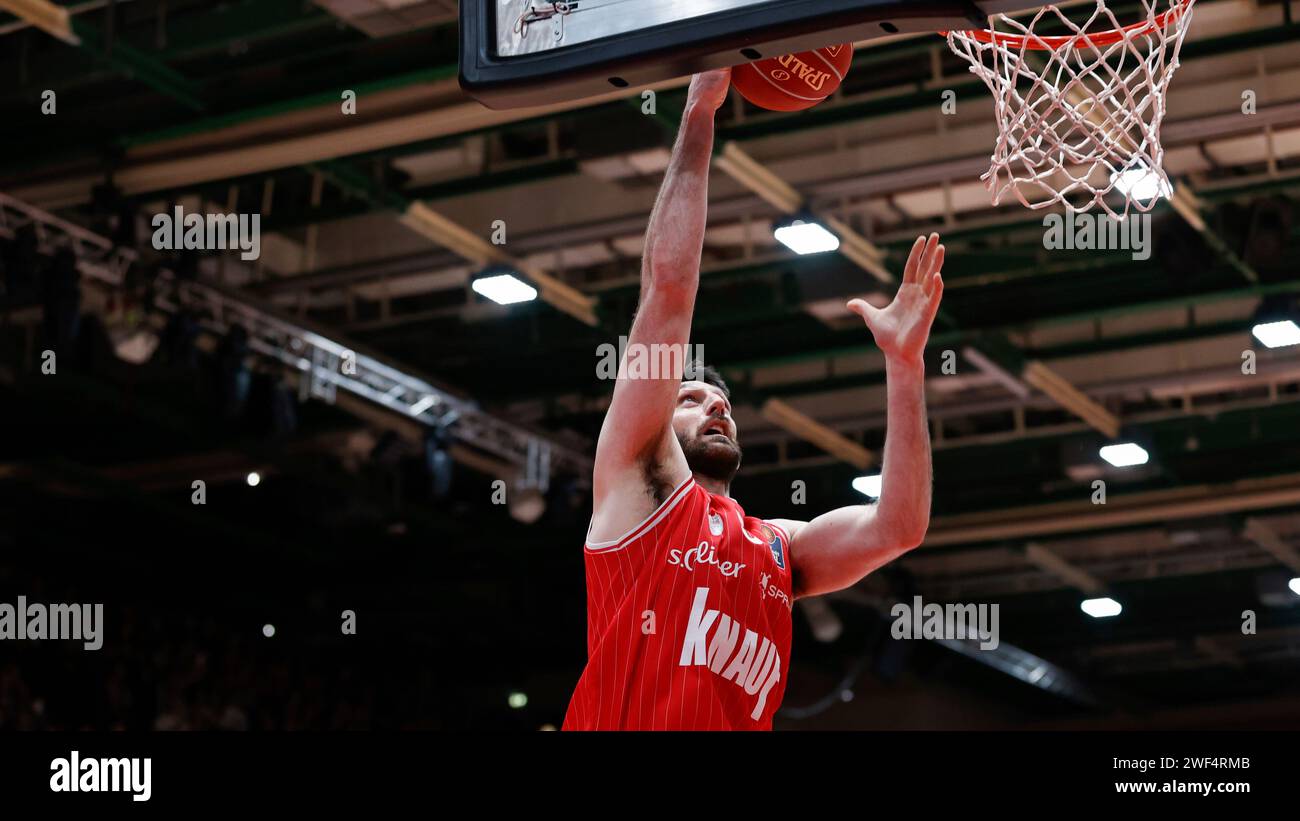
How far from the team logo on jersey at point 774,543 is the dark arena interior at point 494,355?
177 inches

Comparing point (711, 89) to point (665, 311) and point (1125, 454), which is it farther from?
point (1125, 454)

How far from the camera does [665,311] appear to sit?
11.9 ft

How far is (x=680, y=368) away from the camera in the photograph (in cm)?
354

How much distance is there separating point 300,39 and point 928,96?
9.99 feet

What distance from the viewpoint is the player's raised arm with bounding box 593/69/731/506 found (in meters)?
3.61

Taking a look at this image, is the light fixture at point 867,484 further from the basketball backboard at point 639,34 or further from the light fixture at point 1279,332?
the basketball backboard at point 639,34

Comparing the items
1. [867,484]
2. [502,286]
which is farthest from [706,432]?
[867,484]

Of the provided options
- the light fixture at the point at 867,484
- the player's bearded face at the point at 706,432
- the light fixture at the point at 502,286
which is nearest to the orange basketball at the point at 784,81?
the player's bearded face at the point at 706,432

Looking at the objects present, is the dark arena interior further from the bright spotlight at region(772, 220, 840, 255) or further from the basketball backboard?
the basketball backboard

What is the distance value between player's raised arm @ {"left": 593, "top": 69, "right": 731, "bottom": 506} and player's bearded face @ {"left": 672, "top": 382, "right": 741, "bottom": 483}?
0.97ft

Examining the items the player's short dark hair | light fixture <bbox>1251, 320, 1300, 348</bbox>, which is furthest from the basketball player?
light fixture <bbox>1251, 320, 1300, 348</bbox>
